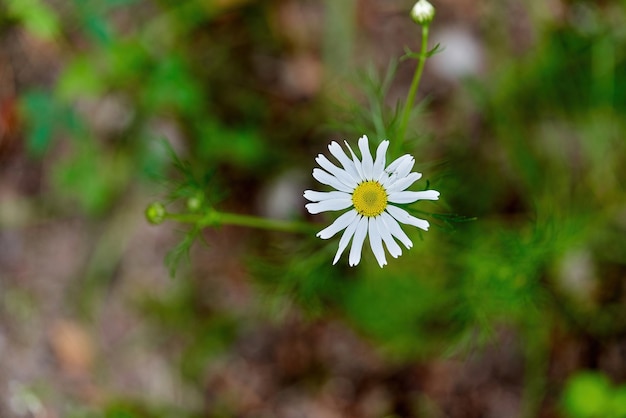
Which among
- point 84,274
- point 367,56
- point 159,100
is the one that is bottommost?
point 84,274

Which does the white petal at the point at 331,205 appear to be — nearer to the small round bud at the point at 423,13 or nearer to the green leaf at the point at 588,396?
the small round bud at the point at 423,13

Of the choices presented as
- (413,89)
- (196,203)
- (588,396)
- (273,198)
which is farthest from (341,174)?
(588,396)

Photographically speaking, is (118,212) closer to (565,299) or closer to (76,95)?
(76,95)

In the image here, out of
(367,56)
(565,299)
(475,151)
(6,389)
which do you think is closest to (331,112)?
(367,56)

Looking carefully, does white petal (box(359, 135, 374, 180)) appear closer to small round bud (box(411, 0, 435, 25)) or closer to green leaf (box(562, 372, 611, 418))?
small round bud (box(411, 0, 435, 25))

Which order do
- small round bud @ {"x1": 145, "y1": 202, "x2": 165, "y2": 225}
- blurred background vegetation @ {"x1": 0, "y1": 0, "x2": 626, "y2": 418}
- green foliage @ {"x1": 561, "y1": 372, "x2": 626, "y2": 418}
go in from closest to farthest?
small round bud @ {"x1": 145, "y1": 202, "x2": 165, "y2": 225} < green foliage @ {"x1": 561, "y1": 372, "x2": 626, "y2": 418} < blurred background vegetation @ {"x1": 0, "y1": 0, "x2": 626, "y2": 418}

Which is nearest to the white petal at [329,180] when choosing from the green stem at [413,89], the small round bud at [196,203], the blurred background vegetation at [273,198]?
the green stem at [413,89]

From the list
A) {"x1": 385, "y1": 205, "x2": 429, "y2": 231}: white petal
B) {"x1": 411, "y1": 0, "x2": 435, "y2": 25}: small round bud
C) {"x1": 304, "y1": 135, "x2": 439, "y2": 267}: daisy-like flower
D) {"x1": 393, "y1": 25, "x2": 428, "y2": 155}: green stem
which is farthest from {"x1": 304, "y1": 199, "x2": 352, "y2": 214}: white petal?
{"x1": 411, "y1": 0, "x2": 435, "y2": 25}: small round bud
